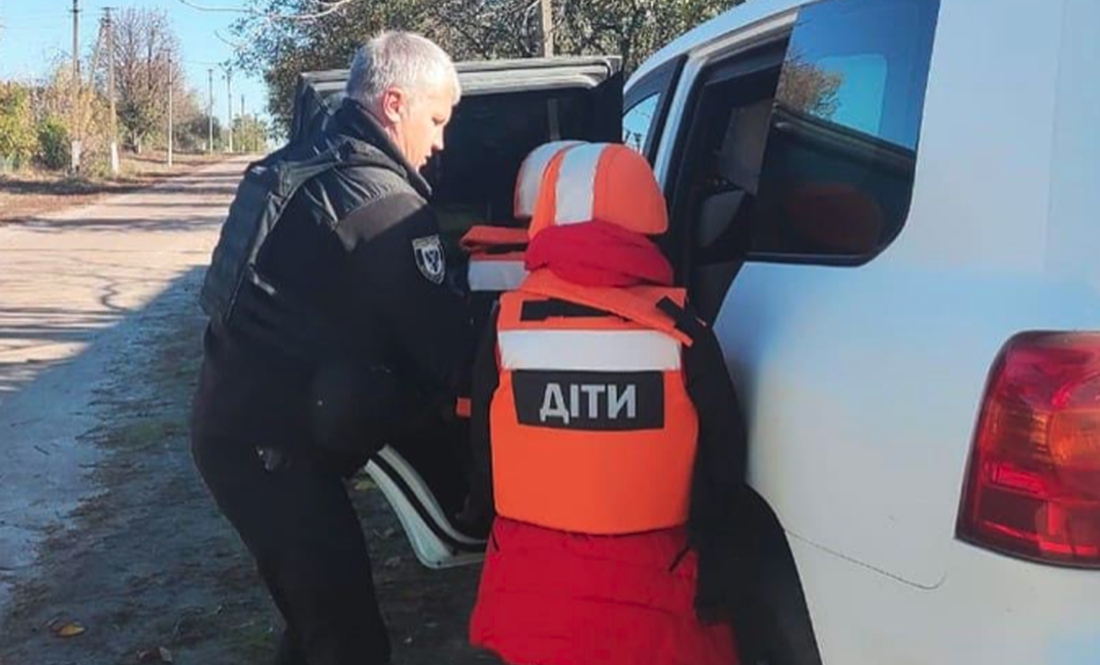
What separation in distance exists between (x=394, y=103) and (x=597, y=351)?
3.52ft

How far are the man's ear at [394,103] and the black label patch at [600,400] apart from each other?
993mm

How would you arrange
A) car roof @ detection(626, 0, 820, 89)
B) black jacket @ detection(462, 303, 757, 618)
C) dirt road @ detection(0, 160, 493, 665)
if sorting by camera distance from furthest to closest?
1. dirt road @ detection(0, 160, 493, 665)
2. car roof @ detection(626, 0, 820, 89)
3. black jacket @ detection(462, 303, 757, 618)

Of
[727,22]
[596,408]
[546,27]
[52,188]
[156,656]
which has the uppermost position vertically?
[546,27]

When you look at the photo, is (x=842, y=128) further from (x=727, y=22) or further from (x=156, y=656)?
(x=156, y=656)

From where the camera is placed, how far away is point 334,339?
2980mm

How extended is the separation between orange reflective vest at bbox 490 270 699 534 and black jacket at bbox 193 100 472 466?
1.54ft

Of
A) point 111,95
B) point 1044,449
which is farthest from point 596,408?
point 111,95

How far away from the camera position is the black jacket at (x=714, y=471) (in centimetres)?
233

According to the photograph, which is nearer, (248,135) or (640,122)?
(640,122)

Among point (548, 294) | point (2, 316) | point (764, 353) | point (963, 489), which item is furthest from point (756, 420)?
point (2, 316)

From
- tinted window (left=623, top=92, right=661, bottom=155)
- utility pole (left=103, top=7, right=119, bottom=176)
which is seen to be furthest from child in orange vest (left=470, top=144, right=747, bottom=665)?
utility pole (left=103, top=7, right=119, bottom=176)

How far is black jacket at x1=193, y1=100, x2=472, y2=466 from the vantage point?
291cm

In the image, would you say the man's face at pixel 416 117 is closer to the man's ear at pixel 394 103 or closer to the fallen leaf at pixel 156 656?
the man's ear at pixel 394 103

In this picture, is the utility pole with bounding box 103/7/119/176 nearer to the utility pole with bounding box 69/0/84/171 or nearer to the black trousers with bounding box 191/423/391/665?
the utility pole with bounding box 69/0/84/171
